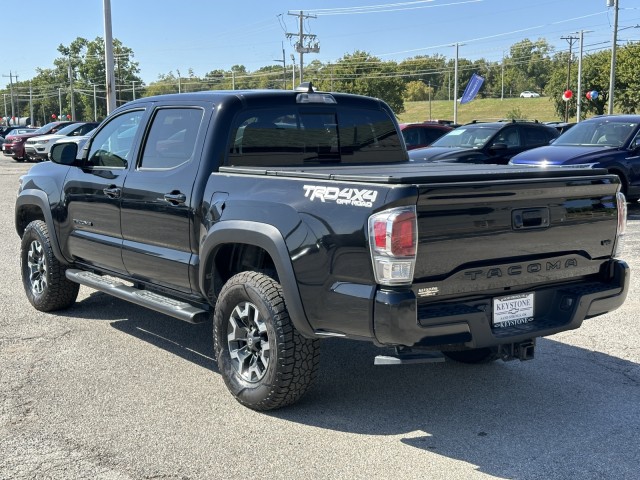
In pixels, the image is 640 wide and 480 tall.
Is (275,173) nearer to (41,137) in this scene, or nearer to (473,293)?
(473,293)

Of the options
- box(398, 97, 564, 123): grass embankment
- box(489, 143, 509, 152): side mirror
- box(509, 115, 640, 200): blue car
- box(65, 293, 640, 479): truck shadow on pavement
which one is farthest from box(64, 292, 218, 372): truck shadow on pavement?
box(398, 97, 564, 123): grass embankment

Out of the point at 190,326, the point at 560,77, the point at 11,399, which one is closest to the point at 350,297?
the point at 11,399

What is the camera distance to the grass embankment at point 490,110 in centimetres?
10275

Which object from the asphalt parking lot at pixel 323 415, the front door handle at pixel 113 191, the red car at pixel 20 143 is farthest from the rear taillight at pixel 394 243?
the red car at pixel 20 143

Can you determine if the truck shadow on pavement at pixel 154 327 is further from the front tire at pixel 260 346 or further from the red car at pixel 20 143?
the red car at pixel 20 143

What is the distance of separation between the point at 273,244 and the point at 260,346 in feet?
2.33

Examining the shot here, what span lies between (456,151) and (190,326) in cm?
887

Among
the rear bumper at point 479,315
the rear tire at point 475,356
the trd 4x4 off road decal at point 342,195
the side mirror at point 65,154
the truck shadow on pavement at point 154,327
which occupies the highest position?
the side mirror at point 65,154

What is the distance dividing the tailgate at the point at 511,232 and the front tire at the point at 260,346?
2.98ft

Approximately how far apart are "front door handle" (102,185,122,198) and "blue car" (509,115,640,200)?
8534mm

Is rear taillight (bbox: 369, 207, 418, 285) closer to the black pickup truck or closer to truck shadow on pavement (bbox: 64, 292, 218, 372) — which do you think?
the black pickup truck

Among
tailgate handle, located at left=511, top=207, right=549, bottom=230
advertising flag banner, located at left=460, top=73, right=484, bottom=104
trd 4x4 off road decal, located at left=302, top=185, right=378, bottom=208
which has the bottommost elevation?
tailgate handle, located at left=511, top=207, right=549, bottom=230

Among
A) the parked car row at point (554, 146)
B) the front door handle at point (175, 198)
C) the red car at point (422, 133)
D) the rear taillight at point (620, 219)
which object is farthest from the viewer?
the red car at point (422, 133)

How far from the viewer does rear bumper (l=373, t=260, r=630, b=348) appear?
3723 millimetres
